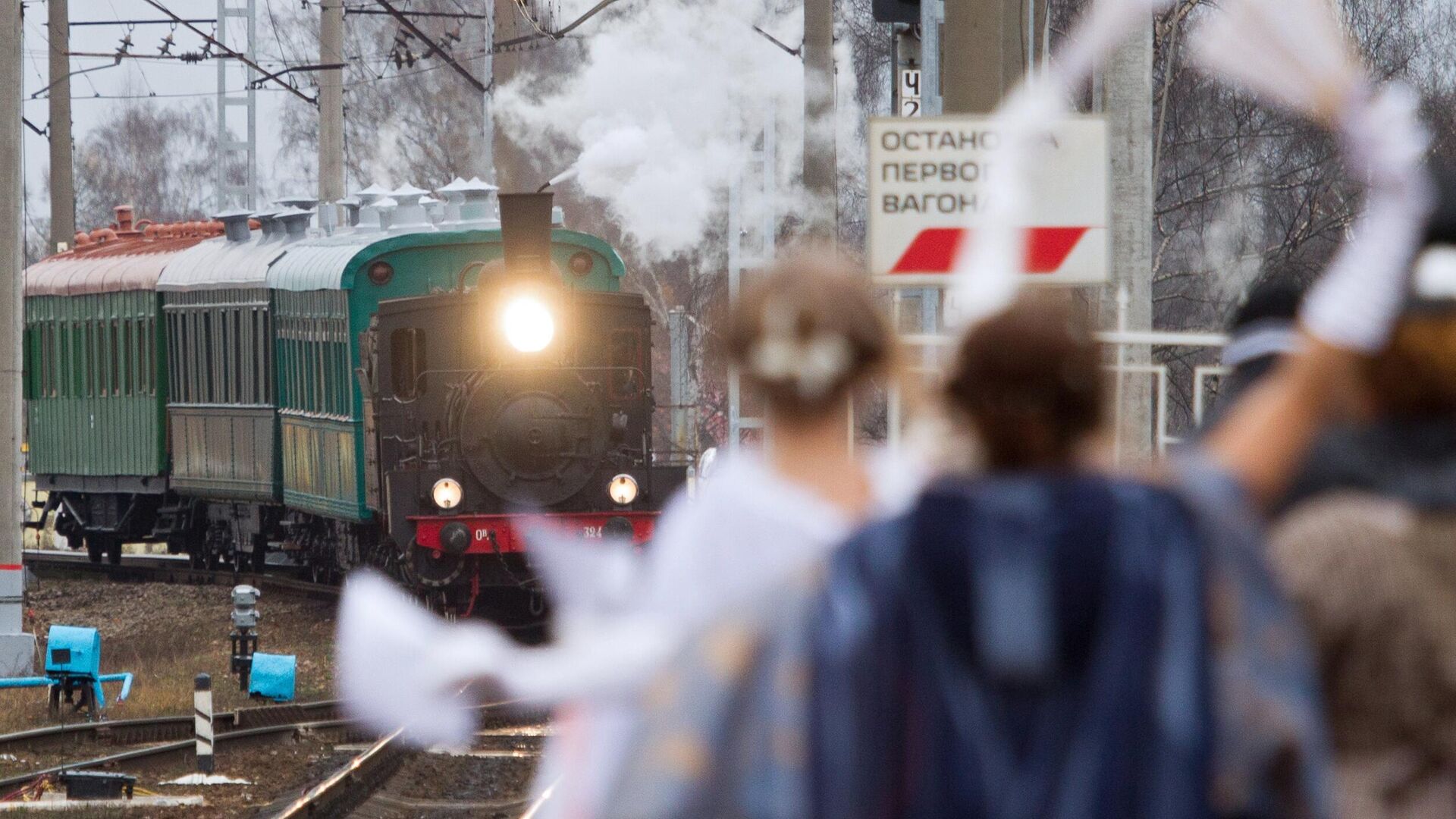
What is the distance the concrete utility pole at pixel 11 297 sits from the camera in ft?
50.7

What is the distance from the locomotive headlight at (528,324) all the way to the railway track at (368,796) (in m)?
4.12

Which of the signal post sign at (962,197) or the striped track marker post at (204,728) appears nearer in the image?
the signal post sign at (962,197)

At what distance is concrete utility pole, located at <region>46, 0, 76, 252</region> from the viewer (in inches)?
1454

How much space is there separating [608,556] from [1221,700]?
38.4 inches

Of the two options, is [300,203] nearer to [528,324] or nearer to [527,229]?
[528,324]

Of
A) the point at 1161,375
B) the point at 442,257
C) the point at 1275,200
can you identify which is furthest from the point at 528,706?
the point at 1275,200

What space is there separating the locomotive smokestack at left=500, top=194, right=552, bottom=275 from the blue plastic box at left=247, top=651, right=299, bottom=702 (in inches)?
132

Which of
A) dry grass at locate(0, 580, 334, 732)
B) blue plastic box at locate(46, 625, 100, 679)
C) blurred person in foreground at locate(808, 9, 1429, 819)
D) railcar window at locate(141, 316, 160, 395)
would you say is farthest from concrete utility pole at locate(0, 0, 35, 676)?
blurred person in foreground at locate(808, 9, 1429, 819)

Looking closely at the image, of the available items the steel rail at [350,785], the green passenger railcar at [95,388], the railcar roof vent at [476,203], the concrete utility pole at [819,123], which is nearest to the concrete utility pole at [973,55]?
the steel rail at [350,785]

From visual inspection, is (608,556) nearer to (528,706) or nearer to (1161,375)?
(1161,375)

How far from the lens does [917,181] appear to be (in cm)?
802

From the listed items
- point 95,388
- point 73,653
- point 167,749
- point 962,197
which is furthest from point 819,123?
point 962,197

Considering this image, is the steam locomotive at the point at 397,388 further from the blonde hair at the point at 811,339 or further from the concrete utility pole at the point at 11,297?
the blonde hair at the point at 811,339

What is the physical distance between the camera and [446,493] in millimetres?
16312
